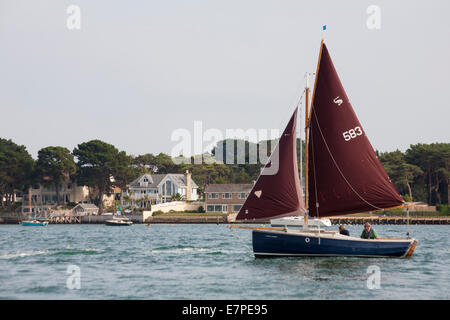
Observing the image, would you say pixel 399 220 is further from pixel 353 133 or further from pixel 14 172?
pixel 14 172

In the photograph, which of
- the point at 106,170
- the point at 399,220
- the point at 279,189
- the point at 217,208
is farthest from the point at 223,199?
the point at 279,189

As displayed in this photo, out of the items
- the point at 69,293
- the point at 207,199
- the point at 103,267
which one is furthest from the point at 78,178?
the point at 69,293

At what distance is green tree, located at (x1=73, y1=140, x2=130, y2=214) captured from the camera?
136125 mm

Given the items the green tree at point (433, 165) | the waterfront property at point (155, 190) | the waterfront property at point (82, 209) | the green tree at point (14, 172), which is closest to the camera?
the green tree at point (433, 165)

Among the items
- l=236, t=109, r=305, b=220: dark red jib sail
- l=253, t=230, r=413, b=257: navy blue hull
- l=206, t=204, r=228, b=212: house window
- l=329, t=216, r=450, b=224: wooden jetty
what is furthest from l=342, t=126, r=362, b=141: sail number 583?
l=206, t=204, r=228, b=212: house window

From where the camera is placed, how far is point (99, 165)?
138 meters

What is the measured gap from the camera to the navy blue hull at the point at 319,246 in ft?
111

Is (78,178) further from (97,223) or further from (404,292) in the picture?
(404,292)

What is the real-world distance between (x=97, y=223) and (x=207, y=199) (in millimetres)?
23242

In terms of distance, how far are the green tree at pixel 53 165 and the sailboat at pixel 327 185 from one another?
354ft

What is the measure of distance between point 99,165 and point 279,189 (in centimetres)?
10808

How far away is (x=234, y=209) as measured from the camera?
12838cm

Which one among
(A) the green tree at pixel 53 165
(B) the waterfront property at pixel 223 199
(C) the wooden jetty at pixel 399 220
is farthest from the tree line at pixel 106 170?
(B) the waterfront property at pixel 223 199

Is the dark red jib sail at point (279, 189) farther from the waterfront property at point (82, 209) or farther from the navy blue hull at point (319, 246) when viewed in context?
the waterfront property at point (82, 209)
